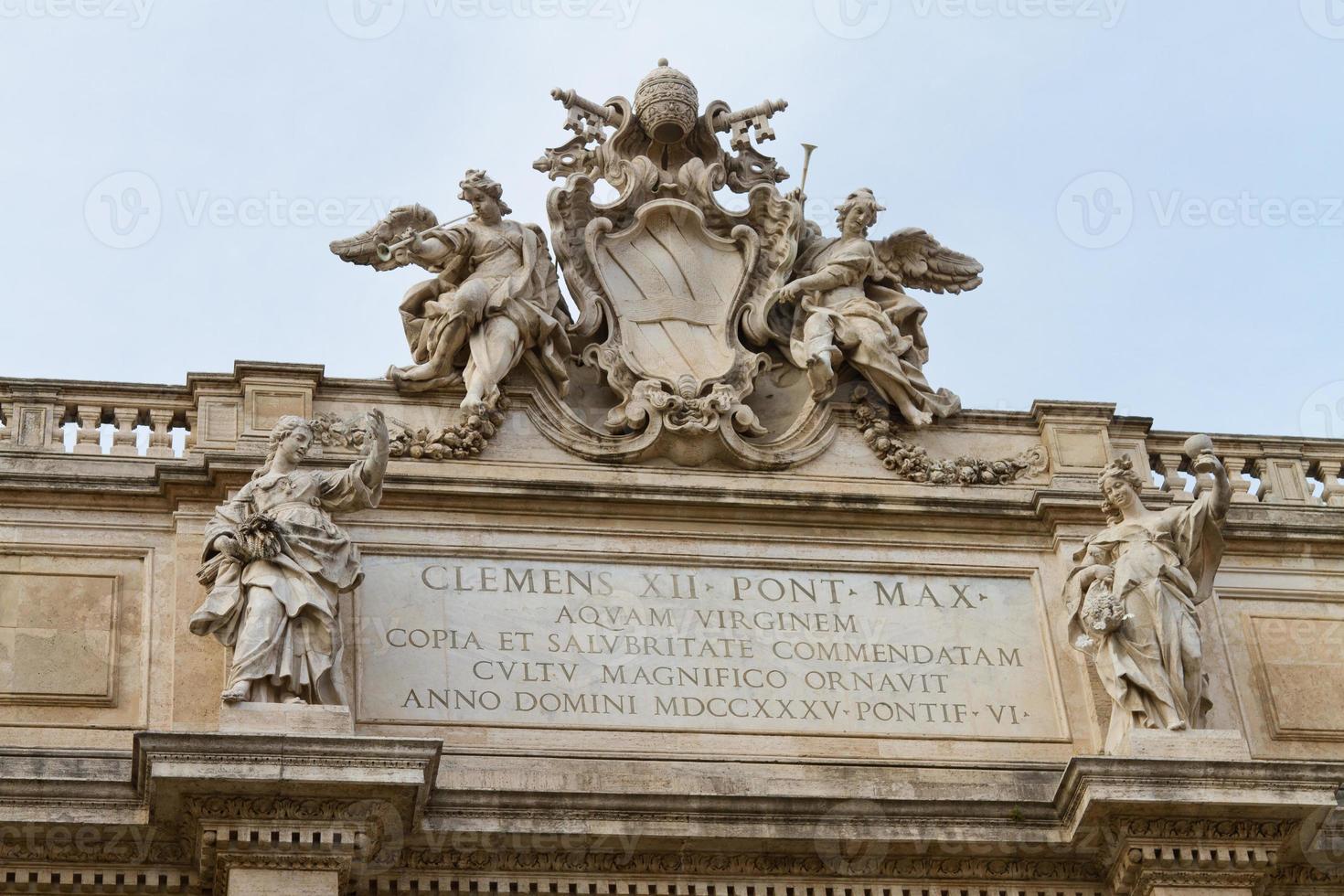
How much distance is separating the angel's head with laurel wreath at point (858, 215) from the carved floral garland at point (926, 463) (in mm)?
1256

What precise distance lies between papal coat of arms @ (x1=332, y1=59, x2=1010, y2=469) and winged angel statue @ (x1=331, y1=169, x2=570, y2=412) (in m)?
0.01

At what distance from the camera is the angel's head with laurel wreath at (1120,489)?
18172 mm

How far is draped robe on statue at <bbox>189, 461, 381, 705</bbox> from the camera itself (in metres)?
16.7

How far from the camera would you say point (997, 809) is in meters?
17.0

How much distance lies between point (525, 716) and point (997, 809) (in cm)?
266

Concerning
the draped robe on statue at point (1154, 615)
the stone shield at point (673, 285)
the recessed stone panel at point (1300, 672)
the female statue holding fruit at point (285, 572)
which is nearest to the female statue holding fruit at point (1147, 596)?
the draped robe on statue at point (1154, 615)

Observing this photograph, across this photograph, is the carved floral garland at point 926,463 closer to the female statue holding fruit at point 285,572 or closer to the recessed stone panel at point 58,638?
the female statue holding fruit at point 285,572

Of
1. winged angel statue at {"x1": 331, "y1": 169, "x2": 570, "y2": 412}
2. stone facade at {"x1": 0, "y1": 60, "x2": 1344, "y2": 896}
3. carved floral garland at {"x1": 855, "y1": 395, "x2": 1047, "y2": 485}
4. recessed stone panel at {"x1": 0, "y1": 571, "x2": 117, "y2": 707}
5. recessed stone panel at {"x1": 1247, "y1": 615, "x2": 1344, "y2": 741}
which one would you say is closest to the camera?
stone facade at {"x1": 0, "y1": 60, "x2": 1344, "y2": 896}

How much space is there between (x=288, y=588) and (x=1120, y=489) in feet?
16.0

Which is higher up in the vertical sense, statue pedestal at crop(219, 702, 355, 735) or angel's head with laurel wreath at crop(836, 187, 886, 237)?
angel's head with laurel wreath at crop(836, 187, 886, 237)

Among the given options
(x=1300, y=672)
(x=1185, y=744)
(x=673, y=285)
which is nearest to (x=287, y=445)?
(x=673, y=285)

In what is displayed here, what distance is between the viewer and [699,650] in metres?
17.9

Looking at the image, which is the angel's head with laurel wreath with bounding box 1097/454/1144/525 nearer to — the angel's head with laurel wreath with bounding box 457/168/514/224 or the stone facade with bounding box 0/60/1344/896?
the stone facade with bounding box 0/60/1344/896

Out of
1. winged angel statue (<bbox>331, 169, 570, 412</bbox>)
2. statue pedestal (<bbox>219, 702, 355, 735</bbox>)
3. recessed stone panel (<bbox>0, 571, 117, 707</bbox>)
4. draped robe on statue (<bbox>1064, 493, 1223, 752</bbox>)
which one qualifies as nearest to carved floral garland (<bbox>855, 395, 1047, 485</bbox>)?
draped robe on statue (<bbox>1064, 493, 1223, 752</bbox>)
